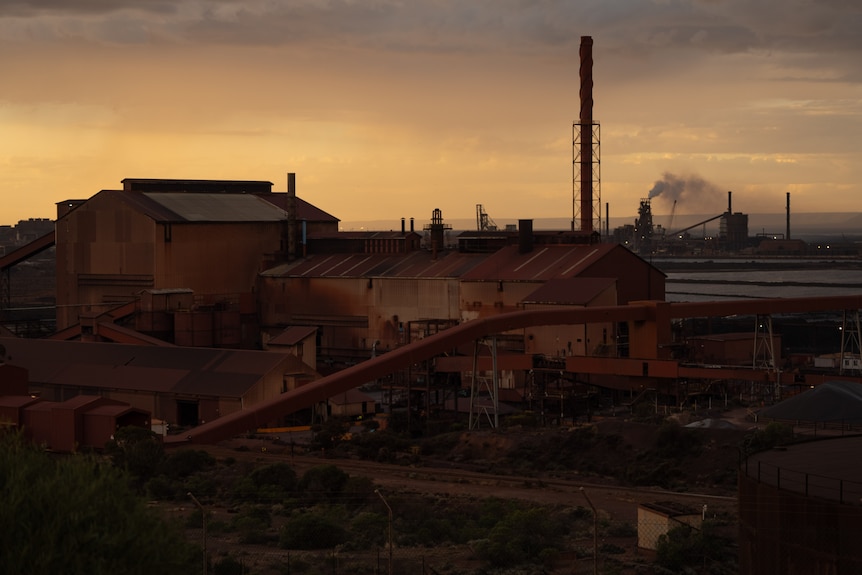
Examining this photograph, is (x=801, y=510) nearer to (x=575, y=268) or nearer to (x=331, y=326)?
(x=575, y=268)

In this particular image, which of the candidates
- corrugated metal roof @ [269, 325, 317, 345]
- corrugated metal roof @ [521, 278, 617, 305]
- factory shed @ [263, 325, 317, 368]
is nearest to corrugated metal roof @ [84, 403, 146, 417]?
factory shed @ [263, 325, 317, 368]

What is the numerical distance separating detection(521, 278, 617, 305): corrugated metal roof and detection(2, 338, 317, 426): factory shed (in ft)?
31.2

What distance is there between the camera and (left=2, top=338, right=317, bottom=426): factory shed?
43.4 metres

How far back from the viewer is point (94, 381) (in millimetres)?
47156

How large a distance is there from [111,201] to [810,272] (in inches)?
5584

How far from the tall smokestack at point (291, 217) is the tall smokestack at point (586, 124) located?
46.7 ft

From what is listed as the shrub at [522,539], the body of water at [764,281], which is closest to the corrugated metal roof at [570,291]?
the shrub at [522,539]

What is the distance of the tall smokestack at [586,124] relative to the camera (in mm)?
65000

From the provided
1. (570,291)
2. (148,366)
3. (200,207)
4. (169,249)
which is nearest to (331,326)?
(169,249)

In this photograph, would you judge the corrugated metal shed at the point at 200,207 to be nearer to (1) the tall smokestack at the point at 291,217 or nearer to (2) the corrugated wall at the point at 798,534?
(1) the tall smokestack at the point at 291,217

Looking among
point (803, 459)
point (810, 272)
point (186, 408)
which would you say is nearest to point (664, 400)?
point (186, 408)

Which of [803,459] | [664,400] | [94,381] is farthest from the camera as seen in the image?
[94,381]

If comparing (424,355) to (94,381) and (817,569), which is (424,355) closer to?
(94,381)

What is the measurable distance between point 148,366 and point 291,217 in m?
19.7
